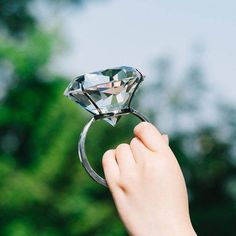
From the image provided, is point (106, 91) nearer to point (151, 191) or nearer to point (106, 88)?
point (106, 88)

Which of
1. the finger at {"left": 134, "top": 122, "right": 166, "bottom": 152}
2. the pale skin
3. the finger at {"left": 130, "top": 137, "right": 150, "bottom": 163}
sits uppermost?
the finger at {"left": 134, "top": 122, "right": 166, "bottom": 152}

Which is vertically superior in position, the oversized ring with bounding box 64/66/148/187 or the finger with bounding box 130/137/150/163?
the oversized ring with bounding box 64/66/148/187

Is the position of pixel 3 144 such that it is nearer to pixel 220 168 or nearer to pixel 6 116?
pixel 6 116

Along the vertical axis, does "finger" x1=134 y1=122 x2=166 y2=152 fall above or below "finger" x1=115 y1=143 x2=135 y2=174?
above

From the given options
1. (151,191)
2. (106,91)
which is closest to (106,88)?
(106,91)
